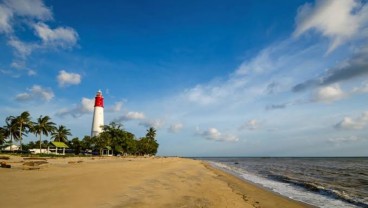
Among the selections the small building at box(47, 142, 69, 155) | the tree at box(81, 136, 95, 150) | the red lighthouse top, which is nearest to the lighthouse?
the red lighthouse top

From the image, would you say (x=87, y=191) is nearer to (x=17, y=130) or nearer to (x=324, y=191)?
(x=324, y=191)

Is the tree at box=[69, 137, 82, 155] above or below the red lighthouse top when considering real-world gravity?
below

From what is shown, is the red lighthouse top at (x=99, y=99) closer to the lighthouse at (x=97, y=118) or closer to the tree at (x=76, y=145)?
the lighthouse at (x=97, y=118)

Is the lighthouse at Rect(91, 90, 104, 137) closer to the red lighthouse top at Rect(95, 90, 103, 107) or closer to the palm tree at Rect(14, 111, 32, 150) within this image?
the red lighthouse top at Rect(95, 90, 103, 107)

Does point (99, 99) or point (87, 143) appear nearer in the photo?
point (87, 143)

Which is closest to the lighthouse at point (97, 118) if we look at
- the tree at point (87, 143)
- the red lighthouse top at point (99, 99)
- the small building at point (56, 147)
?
the red lighthouse top at point (99, 99)

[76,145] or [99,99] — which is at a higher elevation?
[99,99]

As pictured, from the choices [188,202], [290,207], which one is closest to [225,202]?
[188,202]

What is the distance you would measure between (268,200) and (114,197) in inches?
364

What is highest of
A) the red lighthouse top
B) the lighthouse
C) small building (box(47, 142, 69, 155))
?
the red lighthouse top

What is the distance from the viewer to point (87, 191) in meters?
11.8

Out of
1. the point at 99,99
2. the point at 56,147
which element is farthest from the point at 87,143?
the point at 99,99

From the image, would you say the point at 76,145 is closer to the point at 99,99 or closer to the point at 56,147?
the point at 56,147

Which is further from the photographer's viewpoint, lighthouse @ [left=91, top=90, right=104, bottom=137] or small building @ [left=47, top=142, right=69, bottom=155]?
lighthouse @ [left=91, top=90, right=104, bottom=137]
